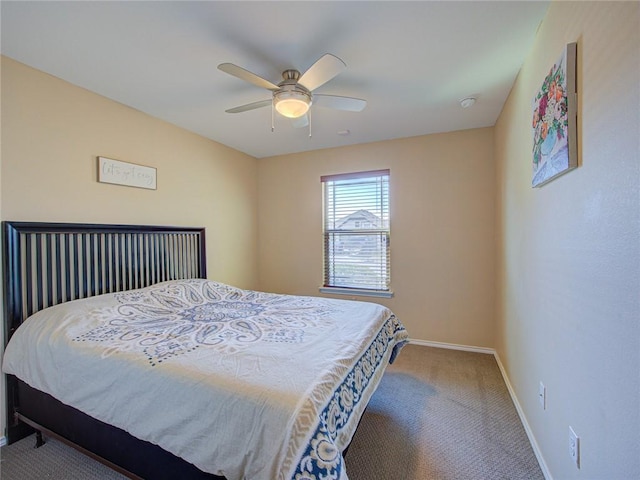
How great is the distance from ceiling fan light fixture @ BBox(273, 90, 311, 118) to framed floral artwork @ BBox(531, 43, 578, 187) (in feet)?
4.52

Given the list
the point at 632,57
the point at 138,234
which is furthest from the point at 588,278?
the point at 138,234

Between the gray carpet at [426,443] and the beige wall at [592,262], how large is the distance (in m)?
0.21

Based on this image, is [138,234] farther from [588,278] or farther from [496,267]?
[496,267]

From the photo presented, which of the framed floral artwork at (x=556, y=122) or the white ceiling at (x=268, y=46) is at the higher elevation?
the white ceiling at (x=268, y=46)

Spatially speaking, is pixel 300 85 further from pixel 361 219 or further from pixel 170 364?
pixel 361 219

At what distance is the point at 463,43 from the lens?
71.2 inches

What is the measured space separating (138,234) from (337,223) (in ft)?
7.63

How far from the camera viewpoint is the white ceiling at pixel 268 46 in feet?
5.04

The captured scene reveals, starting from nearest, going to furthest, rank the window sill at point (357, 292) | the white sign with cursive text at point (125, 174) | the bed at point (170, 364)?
the bed at point (170, 364) < the white sign with cursive text at point (125, 174) < the window sill at point (357, 292)

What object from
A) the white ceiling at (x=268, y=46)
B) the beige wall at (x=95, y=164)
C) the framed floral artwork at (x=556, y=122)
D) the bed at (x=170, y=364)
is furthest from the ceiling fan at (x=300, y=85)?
the bed at (x=170, y=364)

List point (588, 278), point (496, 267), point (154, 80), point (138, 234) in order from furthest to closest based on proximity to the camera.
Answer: point (496, 267)
point (138, 234)
point (154, 80)
point (588, 278)

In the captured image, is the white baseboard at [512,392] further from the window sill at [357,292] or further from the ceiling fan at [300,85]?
the ceiling fan at [300,85]

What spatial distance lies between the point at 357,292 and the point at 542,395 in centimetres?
226

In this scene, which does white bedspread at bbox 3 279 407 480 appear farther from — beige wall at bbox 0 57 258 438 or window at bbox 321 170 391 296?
window at bbox 321 170 391 296
